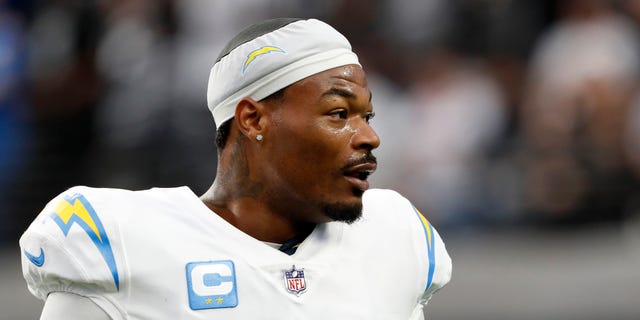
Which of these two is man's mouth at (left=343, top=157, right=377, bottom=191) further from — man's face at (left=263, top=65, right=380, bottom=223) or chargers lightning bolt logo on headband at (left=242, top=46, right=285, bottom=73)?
chargers lightning bolt logo on headband at (left=242, top=46, right=285, bottom=73)

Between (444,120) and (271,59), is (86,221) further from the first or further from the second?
(444,120)

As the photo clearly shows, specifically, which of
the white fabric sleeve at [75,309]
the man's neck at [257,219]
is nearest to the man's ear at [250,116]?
the man's neck at [257,219]

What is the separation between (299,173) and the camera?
3.54 m

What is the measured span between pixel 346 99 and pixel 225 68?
346 mm

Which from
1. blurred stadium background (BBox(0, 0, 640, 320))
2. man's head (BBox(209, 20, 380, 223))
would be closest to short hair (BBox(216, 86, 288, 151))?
man's head (BBox(209, 20, 380, 223))

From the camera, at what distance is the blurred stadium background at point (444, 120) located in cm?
735

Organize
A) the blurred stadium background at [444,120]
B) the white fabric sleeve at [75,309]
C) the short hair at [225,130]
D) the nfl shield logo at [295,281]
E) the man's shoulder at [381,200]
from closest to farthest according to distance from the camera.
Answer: the white fabric sleeve at [75,309] → the nfl shield logo at [295,281] → the short hair at [225,130] → the man's shoulder at [381,200] → the blurred stadium background at [444,120]

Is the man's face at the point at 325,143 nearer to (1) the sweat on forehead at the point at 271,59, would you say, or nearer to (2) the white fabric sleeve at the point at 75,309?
(1) the sweat on forehead at the point at 271,59

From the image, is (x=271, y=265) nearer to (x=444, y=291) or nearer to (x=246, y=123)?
(x=246, y=123)

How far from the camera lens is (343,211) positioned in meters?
3.53

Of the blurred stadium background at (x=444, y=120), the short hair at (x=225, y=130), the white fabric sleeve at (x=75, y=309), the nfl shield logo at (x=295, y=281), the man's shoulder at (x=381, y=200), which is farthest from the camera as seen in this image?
the blurred stadium background at (x=444, y=120)

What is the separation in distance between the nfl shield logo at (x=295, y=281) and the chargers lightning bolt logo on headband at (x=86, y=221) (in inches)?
16.9

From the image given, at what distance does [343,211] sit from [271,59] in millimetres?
432

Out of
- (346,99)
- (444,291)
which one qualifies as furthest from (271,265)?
(444,291)
